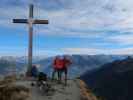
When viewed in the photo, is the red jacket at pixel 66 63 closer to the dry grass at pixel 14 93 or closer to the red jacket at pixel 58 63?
the red jacket at pixel 58 63

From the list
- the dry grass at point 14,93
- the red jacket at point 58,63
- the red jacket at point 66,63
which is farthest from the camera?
the red jacket at point 58,63

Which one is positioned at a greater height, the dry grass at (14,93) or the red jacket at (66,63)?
the red jacket at (66,63)

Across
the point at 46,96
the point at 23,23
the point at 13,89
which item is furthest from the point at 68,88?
the point at 23,23

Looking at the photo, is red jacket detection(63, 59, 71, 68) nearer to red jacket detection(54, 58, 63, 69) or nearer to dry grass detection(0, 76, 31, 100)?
red jacket detection(54, 58, 63, 69)

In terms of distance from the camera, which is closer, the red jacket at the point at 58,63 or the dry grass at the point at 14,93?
the dry grass at the point at 14,93

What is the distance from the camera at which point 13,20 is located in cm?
3300

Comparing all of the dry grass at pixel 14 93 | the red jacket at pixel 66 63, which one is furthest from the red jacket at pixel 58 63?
the dry grass at pixel 14 93

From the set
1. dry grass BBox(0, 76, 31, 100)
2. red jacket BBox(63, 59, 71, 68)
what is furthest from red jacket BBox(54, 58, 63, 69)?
dry grass BBox(0, 76, 31, 100)

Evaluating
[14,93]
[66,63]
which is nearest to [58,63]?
[66,63]

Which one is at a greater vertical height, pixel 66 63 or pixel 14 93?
pixel 66 63

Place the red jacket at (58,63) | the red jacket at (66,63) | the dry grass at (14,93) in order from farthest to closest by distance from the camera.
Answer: the red jacket at (58,63)
the red jacket at (66,63)
the dry grass at (14,93)

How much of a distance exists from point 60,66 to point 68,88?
6.36 feet

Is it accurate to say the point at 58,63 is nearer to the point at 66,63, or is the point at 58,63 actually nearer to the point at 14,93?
the point at 66,63

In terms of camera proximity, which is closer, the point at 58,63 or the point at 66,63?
the point at 66,63
